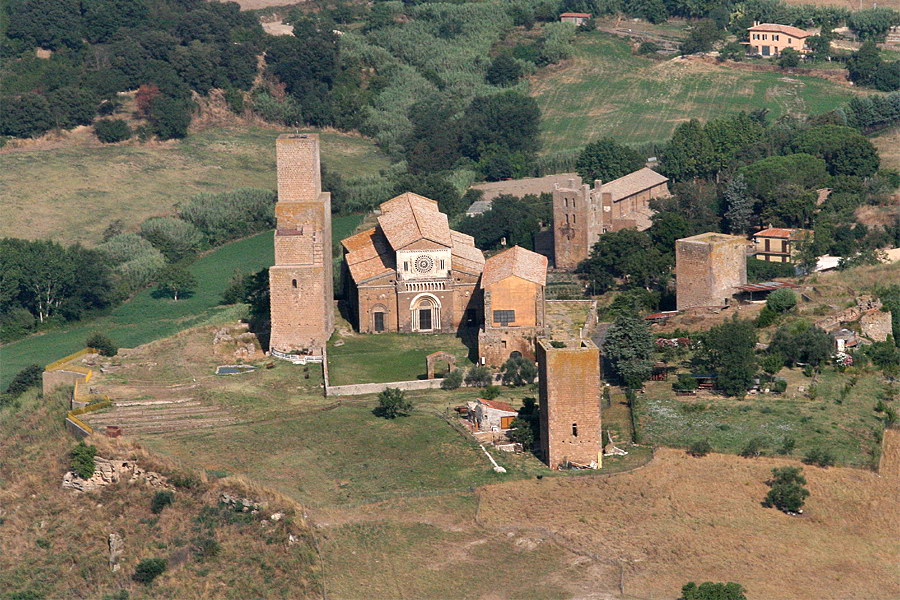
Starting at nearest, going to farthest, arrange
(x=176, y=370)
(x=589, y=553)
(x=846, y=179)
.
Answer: (x=589, y=553) → (x=176, y=370) → (x=846, y=179)

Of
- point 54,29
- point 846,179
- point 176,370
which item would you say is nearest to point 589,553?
point 176,370

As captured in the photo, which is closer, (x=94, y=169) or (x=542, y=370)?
(x=542, y=370)

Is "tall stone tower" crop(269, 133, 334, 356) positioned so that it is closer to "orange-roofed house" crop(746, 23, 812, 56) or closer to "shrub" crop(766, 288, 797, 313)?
"shrub" crop(766, 288, 797, 313)

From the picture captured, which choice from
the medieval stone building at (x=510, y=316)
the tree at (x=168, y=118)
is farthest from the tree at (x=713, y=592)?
the tree at (x=168, y=118)

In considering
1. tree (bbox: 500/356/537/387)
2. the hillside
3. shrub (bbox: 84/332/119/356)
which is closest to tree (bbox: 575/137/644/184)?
tree (bbox: 500/356/537/387)

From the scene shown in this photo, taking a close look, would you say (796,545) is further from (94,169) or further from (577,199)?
(94,169)

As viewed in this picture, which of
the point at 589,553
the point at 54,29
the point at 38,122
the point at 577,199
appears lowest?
the point at 589,553
